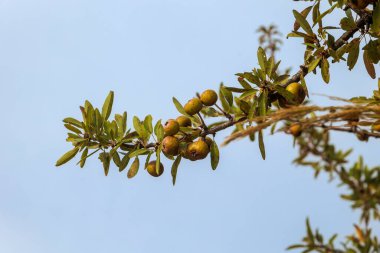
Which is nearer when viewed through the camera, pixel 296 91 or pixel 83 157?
pixel 296 91

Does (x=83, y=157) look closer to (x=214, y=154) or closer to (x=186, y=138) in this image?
(x=186, y=138)

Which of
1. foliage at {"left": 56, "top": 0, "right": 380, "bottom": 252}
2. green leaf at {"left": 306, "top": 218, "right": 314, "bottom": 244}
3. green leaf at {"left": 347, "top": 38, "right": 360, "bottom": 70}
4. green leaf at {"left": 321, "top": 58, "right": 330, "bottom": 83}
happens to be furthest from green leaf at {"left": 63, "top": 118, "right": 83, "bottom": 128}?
green leaf at {"left": 306, "top": 218, "right": 314, "bottom": 244}

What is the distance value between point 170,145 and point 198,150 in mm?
195

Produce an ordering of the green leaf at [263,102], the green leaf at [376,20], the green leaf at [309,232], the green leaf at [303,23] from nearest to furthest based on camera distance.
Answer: the green leaf at [376,20], the green leaf at [263,102], the green leaf at [303,23], the green leaf at [309,232]

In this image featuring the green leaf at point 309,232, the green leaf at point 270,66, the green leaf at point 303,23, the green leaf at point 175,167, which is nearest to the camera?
the green leaf at point 270,66

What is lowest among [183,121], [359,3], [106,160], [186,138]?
[106,160]

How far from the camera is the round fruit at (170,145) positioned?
312 centimetres

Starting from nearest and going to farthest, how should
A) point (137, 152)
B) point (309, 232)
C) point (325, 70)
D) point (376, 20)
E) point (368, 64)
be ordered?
point (376, 20) < point (137, 152) < point (325, 70) < point (368, 64) < point (309, 232)

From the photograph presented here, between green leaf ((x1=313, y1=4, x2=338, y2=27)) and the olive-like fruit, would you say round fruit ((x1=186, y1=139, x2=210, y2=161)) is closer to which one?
the olive-like fruit

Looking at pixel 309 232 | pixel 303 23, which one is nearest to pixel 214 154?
pixel 303 23

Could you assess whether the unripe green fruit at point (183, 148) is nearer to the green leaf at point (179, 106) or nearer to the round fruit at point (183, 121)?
the round fruit at point (183, 121)

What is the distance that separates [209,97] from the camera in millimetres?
3268

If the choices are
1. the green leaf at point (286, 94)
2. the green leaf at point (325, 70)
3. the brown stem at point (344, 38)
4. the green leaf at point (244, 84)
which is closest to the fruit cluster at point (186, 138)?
the green leaf at point (244, 84)

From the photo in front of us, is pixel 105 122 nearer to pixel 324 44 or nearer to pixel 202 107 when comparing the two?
pixel 202 107
